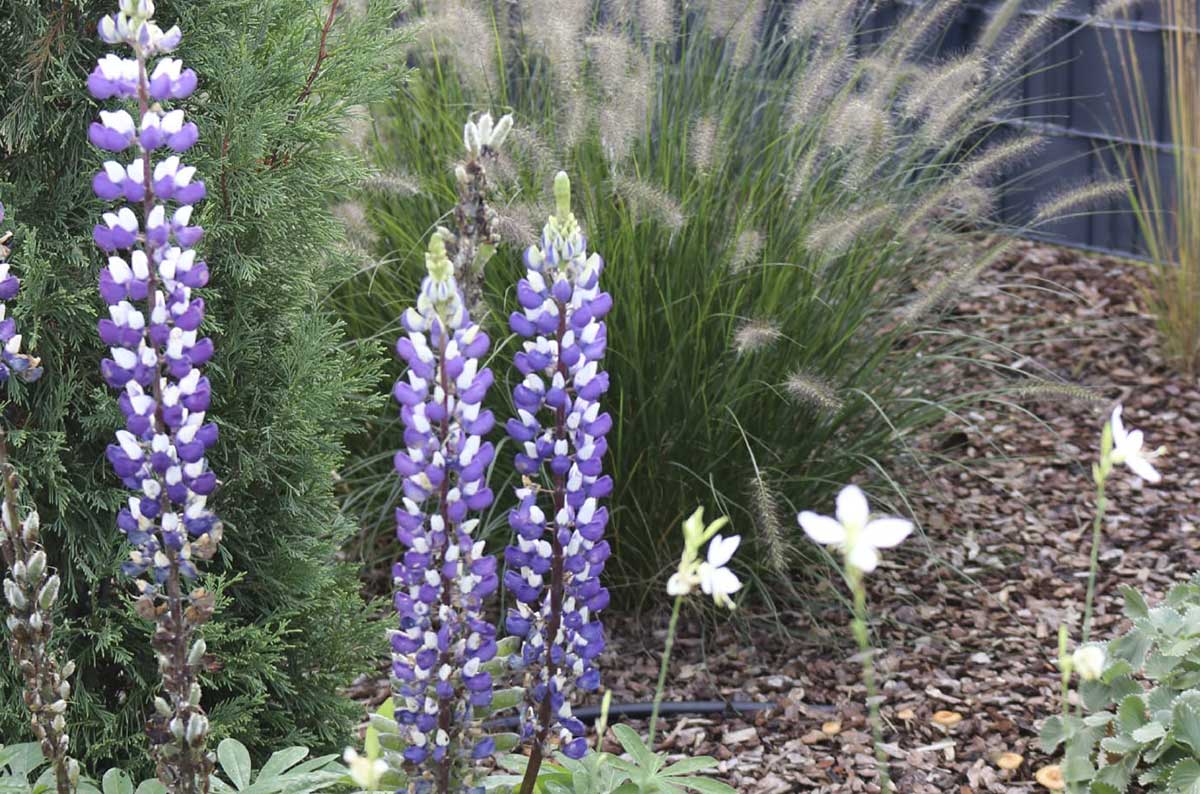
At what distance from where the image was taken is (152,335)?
180cm

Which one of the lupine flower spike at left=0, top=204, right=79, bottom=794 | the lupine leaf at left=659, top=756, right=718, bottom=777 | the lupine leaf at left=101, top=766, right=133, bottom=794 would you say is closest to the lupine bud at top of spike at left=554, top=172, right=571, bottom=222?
the lupine flower spike at left=0, top=204, right=79, bottom=794

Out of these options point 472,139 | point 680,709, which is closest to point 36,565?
point 472,139

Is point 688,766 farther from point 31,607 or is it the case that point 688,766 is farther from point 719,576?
point 31,607

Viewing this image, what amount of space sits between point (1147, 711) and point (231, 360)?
1.83 metres

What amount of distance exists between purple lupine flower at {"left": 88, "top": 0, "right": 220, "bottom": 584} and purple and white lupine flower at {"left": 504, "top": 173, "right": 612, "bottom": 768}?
0.40 m

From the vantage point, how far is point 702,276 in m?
3.91

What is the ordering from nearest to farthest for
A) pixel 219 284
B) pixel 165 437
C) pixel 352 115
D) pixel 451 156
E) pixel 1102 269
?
pixel 165 437 < pixel 219 284 < pixel 352 115 < pixel 451 156 < pixel 1102 269

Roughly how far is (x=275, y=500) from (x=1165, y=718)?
5.56 feet

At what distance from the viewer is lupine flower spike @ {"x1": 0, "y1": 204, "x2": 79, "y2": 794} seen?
1762mm

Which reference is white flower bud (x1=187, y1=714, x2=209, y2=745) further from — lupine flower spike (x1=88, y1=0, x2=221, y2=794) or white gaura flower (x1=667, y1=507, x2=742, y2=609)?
white gaura flower (x1=667, y1=507, x2=742, y2=609)

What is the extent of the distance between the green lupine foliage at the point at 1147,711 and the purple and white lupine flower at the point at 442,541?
48.8 inches

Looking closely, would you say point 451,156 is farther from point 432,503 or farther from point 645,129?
point 432,503

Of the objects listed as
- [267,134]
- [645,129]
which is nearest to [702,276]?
[645,129]

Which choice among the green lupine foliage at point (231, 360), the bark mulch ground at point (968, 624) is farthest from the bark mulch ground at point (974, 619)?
the green lupine foliage at point (231, 360)
